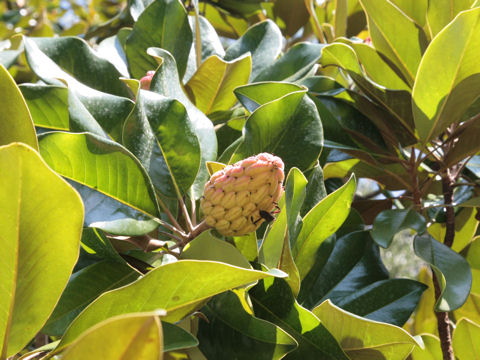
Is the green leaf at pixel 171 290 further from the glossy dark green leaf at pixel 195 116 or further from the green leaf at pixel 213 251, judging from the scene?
the glossy dark green leaf at pixel 195 116

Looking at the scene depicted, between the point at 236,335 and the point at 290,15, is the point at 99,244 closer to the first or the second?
the point at 236,335

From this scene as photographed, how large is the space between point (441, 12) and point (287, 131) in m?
0.54

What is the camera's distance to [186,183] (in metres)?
0.94

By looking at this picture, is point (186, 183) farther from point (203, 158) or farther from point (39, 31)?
point (39, 31)

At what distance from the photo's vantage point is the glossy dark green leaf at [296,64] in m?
1.32

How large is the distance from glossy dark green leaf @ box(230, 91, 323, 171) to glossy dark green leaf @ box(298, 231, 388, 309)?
0.69ft

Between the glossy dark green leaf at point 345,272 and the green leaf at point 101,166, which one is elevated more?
the green leaf at point 101,166

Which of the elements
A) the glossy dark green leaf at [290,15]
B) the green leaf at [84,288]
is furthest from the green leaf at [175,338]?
the glossy dark green leaf at [290,15]

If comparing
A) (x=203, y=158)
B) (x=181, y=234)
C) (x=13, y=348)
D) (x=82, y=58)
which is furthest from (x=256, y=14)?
(x=13, y=348)

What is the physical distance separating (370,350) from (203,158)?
41cm

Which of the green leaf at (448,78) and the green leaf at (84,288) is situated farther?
the green leaf at (448,78)

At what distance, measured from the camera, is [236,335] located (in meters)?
0.82

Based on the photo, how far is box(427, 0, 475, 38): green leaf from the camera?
50.3 inches

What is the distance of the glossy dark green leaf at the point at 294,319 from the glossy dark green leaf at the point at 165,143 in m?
0.21
